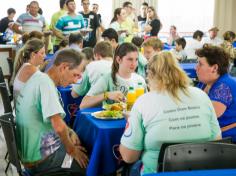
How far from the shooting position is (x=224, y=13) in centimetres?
994

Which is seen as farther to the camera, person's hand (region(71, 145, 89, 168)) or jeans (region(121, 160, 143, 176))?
person's hand (region(71, 145, 89, 168))

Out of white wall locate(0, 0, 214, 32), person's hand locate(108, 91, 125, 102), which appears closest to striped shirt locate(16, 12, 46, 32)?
white wall locate(0, 0, 214, 32)

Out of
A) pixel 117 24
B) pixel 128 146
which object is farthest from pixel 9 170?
pixel 117 24

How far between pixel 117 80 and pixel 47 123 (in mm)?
826

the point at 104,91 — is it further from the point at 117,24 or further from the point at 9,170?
the point at 117,24

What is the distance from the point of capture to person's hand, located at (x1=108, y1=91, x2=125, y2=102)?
2719 mm

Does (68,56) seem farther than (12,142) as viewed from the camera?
Yes

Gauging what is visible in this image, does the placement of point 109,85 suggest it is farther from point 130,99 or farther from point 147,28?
point 147,28

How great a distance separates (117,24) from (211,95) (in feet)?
14.2

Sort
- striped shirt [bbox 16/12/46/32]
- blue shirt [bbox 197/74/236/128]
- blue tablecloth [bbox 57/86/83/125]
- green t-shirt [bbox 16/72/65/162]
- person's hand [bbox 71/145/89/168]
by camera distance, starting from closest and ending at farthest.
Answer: green t-shirt [bbox 16/72/65/162] → person's hand [bbox 71/145/89/168] → blue shirt [bbox 197/74/236/128] → blue tablecloth [bbox 57/86/83/125] → striped shirt [bbox 16/12/46/32]

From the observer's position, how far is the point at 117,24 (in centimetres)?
653

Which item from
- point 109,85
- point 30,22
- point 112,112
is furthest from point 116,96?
point 30,22

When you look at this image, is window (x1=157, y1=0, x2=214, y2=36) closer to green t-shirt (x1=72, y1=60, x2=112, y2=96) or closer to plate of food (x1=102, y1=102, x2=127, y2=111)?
green t-shirt (x1=72, y1=60, x2=112, y2=96)

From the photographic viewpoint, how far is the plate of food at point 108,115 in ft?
7.95
